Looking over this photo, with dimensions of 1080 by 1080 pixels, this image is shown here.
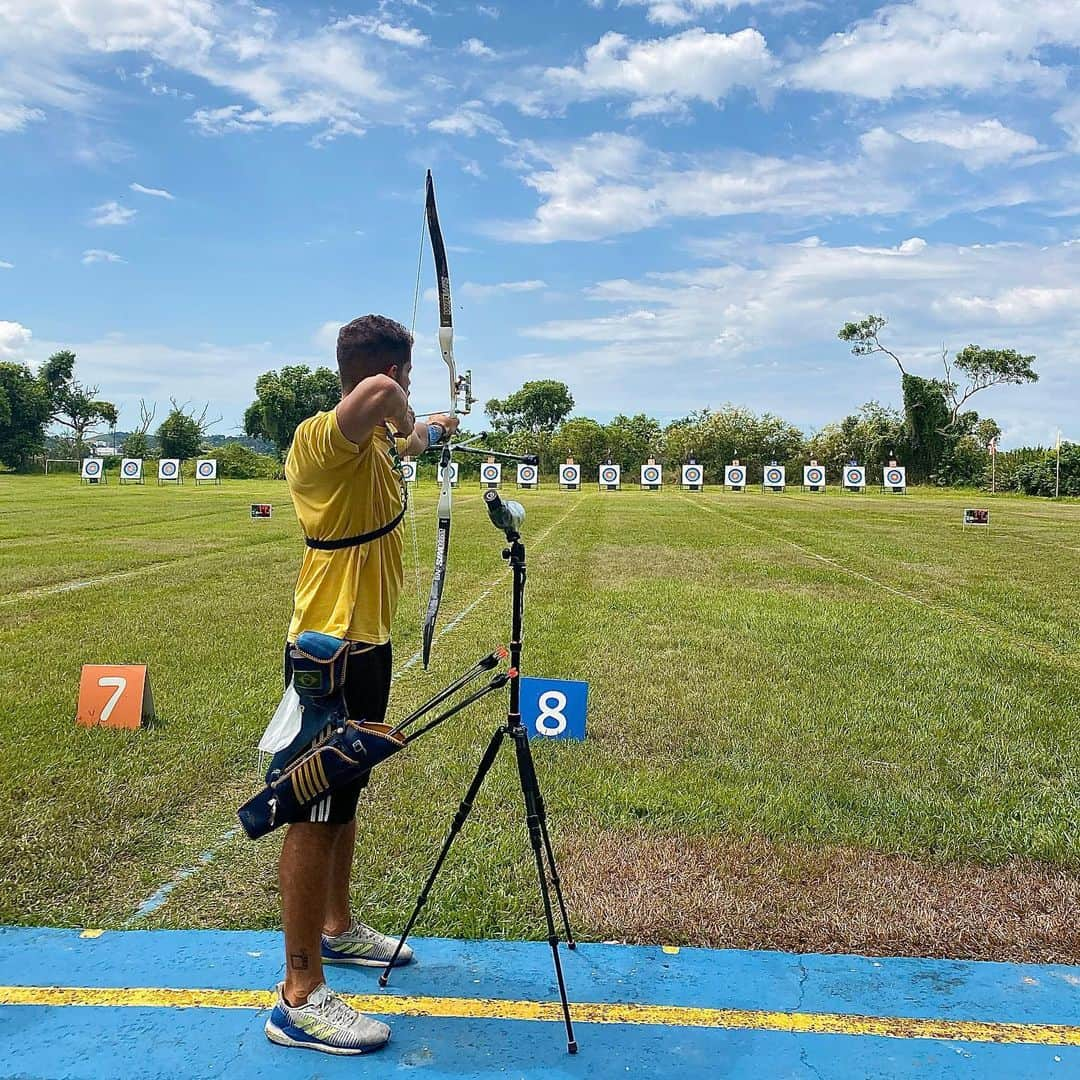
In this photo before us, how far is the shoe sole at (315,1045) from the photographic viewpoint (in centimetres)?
246

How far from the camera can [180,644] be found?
292 inches

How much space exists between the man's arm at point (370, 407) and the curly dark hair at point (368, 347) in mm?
236

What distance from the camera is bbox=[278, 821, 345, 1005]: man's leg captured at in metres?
2.48

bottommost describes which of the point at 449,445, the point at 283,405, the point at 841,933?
the point at 841,933

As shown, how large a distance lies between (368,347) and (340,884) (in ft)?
5.13

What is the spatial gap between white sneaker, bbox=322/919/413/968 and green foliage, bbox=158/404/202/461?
2306 inches

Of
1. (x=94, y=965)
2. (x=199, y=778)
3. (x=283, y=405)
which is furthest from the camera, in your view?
(x=283, y=405)

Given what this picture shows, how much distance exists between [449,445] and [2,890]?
2.18m


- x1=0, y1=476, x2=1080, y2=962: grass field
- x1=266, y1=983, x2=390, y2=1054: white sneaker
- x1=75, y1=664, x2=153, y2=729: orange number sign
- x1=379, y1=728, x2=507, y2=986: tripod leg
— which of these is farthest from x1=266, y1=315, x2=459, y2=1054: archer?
x1=75, y1=664, x2=153, y2=729: orange number sign

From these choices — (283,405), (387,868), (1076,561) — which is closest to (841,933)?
(387,868)

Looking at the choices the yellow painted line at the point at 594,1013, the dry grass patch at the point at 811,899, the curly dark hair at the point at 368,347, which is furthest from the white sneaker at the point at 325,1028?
the curly dark hair at the point at 368,347

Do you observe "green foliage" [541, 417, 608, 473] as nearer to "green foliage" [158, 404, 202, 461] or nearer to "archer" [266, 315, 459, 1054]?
"green foliage" [158, 404, 202, 461]

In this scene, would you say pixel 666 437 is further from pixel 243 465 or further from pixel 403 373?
pixel 403 373

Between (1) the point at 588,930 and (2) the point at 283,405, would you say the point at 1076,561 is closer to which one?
(1) the point at 588,930
